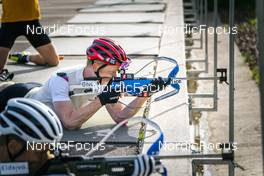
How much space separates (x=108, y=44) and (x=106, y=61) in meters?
0.19

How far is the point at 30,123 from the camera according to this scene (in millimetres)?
3826

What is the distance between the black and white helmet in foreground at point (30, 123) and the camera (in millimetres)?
3811

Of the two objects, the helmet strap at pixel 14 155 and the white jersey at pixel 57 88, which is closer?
the helmet strap at pixel 14 155

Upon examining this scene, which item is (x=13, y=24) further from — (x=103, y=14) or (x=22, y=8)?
(x=103, y=14)

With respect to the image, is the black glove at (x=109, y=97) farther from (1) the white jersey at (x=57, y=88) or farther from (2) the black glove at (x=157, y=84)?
(2) the black glove at (x=157, y=84)

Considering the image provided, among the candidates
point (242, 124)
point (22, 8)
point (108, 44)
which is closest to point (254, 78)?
point (242, 124)

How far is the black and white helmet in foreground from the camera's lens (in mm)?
3811

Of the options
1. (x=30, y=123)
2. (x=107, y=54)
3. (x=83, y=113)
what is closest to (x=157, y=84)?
(x=107, y=54)

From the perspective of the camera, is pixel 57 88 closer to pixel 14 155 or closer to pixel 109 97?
pixel 109 97

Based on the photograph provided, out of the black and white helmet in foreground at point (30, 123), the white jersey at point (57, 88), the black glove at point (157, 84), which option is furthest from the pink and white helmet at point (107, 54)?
the black and white helmet in foreground at point (30, 123)

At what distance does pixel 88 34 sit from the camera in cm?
1116

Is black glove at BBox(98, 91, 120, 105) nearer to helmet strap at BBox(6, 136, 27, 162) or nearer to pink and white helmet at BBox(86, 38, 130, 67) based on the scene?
pink and white helmet at BBox(86, 38, 130, 67)

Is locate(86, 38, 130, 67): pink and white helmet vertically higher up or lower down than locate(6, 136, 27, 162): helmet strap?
higher up

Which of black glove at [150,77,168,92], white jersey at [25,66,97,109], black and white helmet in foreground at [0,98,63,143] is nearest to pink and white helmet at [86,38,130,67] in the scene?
white jersey at [25,66,97,109]
